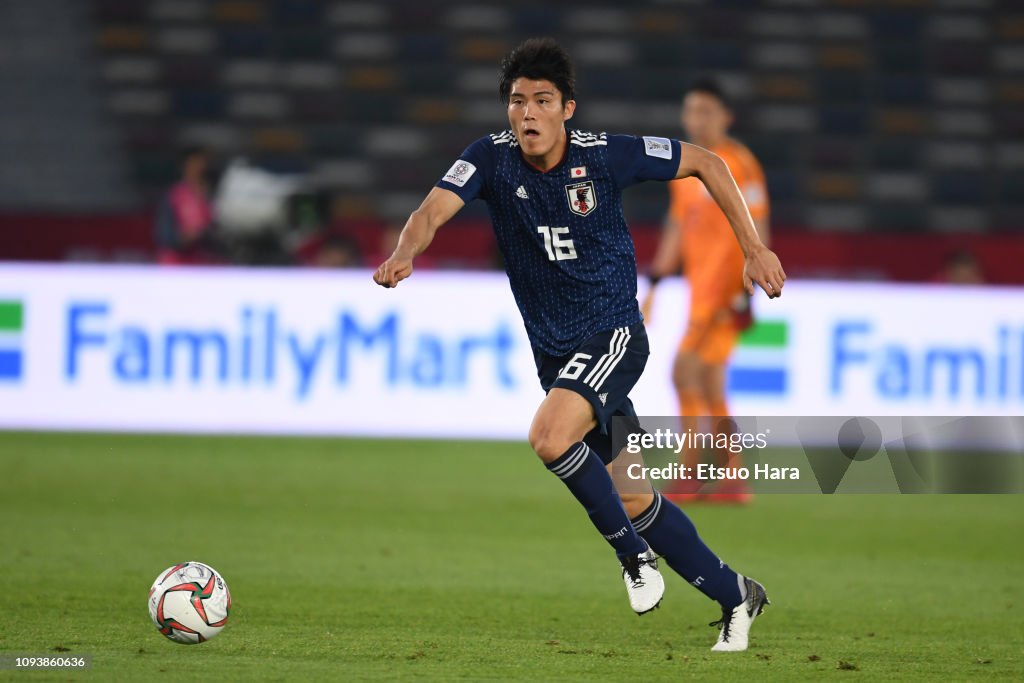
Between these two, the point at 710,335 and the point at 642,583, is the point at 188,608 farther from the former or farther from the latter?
the point at 710,335

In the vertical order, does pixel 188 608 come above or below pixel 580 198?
below

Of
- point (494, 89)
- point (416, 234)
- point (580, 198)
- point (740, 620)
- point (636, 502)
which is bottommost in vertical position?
point (740, 620)

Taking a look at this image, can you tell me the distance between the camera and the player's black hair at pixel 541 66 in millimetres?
4898

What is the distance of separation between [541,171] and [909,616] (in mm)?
2173

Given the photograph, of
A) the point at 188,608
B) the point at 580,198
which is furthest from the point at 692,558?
the point at 188,608

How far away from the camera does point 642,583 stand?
4.73m

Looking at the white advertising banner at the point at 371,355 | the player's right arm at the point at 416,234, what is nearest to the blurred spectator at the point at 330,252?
the white advertising banner at the point at 371,355

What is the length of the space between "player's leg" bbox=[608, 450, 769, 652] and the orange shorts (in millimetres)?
→ 3887

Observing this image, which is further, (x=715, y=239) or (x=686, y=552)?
(x=715, y=239)

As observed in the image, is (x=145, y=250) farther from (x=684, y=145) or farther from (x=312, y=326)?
(x=684, y=145)

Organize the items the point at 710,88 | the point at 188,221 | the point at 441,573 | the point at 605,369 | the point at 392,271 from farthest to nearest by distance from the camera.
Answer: the point at 188,221 → the point at 710,88 → the point at 441,573 → the point at 605,369 → the point at 392,271

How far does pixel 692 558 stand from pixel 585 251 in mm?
1005

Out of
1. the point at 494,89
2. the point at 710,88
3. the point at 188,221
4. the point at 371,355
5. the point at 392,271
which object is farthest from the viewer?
the point at 494,89

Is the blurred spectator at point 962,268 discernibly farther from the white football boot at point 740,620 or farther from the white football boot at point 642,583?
the white football boot at point 642,583
